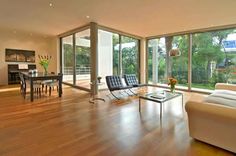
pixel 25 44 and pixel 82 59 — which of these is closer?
pixel 82 59

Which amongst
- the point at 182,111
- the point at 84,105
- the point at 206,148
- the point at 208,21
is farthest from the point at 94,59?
the point at 206,148

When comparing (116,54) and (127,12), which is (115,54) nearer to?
(116,54)

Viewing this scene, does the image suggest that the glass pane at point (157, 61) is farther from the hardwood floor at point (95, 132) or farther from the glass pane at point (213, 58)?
the hardwood floor at point (95, 132)

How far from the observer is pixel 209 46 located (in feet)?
24.1

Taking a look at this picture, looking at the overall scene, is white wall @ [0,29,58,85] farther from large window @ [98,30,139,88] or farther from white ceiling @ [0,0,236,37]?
large window @ [98,30,139,88]

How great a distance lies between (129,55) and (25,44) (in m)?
6.05

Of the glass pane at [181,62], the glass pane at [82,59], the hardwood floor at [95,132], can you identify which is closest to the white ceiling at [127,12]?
the glass pane at [181,62]

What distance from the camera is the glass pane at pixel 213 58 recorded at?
6816 mm

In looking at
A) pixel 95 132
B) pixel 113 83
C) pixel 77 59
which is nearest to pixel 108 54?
pixel 77 59

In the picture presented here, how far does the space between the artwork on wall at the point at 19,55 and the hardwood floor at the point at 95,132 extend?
18.3 ft

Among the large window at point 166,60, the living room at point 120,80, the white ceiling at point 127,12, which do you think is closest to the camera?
the living room at point 120,80

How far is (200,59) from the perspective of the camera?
7602 millimetres

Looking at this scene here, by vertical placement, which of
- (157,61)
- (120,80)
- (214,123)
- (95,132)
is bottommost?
(95,132)

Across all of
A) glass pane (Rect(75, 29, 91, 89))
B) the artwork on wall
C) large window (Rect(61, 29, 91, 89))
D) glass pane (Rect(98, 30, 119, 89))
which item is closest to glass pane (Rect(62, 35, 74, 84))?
large window (Rect(61, 29, 91, 89))
